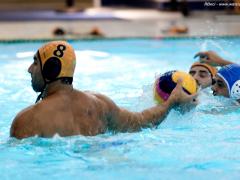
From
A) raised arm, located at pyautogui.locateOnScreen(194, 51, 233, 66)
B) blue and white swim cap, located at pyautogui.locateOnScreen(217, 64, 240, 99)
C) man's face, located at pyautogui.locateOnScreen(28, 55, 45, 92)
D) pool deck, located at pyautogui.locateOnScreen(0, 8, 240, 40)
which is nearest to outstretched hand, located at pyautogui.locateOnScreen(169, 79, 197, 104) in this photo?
man's face, located at pyautogui.locateOnScreen(28, 55, 45, 92)

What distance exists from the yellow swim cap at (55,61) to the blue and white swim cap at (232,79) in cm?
194

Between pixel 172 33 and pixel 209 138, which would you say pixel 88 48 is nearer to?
pixel 172 33

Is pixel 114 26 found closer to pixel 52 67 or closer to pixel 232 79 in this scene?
pixel 232 79

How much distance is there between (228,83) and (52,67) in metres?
2.07

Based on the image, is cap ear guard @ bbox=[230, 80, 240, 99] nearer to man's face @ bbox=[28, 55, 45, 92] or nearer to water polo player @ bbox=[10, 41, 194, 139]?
water polo player @ bbox=[10, 41, 194, 139]

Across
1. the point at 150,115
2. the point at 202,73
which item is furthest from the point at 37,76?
the point at 202,73

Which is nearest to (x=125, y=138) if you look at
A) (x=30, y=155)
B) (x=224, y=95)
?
(x=30, y=155)

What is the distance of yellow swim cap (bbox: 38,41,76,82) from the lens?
11.9 feet

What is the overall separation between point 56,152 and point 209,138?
3.98 ft

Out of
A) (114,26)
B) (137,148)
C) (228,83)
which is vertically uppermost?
(114,26)

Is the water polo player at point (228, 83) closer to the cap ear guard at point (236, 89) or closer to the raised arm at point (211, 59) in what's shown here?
the cap ear guard at point (236, 89)

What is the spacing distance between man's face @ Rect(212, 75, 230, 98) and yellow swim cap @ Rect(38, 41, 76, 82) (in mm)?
1939

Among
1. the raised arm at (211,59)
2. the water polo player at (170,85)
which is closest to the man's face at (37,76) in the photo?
the water polo player at (170,85)

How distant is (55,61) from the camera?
3623 millimetres
